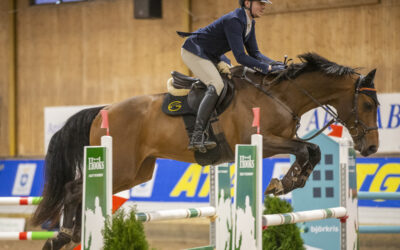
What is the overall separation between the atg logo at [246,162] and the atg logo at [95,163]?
70 cm

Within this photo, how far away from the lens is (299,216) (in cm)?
362

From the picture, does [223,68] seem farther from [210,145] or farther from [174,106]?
[210,145]

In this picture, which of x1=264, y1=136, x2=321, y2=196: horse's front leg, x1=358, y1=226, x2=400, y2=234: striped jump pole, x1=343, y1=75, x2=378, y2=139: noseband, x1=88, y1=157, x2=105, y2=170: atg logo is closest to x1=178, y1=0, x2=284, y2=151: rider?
x1=264, y1=136, x2=321, y2=196: horse's front leg

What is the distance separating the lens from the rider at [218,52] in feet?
13.1

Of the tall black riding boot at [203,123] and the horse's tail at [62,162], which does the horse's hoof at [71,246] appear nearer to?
the horse's tail at [62,162]

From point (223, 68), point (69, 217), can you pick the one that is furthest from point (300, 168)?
point (69, 217)

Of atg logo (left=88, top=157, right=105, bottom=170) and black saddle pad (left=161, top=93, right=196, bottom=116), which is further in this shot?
black saddle pad (left=161, top=93, right=196, bottom=116)

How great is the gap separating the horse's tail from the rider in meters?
0.85

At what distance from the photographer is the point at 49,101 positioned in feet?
30.8

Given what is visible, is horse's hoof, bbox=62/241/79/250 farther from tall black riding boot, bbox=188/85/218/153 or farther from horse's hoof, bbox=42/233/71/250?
tall black riding boot, bbox=188/85/218/153

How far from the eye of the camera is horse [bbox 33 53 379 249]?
3.95m

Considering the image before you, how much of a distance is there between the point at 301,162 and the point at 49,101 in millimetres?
6332

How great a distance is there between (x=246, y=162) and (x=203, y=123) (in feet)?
3.19

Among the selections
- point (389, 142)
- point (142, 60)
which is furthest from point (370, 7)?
point (142, 60)
